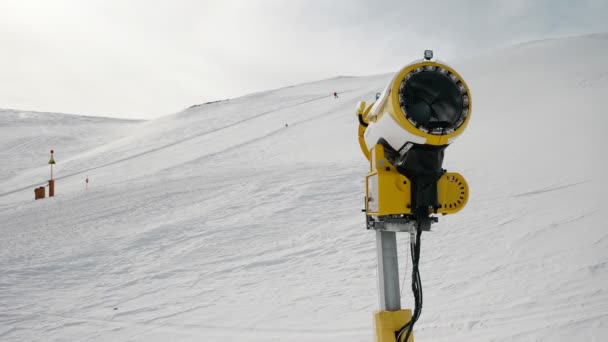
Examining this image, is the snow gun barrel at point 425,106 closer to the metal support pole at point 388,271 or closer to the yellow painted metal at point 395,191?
the yellow painted metal at point 395,191

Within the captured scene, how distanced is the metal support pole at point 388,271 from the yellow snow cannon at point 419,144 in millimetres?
79

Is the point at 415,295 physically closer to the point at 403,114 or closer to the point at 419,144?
the point at 419,144

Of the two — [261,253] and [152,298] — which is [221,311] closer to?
[152,298]

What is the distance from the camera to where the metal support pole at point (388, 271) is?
1752mm

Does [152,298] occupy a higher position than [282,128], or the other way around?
[282,128]

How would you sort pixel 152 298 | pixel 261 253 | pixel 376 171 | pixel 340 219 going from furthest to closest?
pixel 340 219 → pixel 261 253 → pixel 152 298 → pixel 376 171

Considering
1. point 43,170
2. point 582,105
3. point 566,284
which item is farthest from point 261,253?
point 43,170

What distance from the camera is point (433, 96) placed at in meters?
1.75

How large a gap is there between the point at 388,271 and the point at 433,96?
29.6 inches

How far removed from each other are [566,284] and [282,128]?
61.9ft

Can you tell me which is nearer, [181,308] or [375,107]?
[375,107]

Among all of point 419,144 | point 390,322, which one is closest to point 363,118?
point 419,144

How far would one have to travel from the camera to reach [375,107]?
198cm

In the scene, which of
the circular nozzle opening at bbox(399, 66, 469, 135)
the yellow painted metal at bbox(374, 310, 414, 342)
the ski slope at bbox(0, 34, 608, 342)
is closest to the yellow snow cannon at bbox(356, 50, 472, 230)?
the circular nozzle opening at bbox(399, 66, 469, 135)
